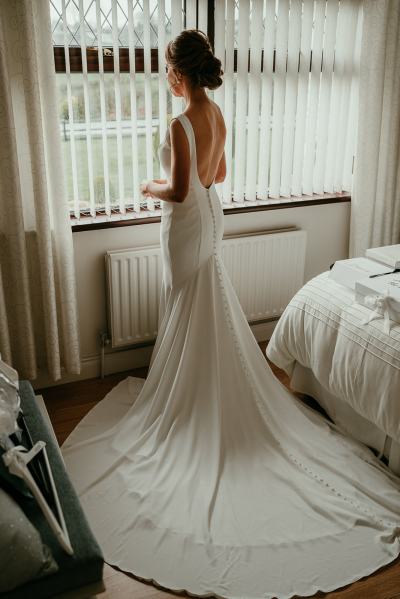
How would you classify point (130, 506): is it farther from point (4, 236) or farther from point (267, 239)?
point (267, 239)

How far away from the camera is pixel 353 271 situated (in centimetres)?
264

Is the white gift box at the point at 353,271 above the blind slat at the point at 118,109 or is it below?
below

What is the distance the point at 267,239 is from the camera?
3354mm

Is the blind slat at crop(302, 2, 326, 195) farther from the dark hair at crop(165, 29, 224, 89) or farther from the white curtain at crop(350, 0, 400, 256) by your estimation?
the dark hair at crop(165, 29, 224, 89)

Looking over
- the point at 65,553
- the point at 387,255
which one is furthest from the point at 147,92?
the point at 65,553

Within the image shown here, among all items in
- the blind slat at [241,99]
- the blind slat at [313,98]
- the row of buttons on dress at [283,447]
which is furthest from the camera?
the blind slat at [313,98]

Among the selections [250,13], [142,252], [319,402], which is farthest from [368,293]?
[250,13]

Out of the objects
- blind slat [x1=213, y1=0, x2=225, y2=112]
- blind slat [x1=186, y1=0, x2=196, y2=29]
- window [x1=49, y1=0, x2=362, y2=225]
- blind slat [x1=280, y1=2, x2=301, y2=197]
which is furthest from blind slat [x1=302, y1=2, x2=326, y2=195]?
blind slat [x1=186, y1=0, x2=196, y2=29]

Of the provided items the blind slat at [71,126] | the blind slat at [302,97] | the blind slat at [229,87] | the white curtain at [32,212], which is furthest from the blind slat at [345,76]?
the white curtain at [32,212]

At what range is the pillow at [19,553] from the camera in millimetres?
1364

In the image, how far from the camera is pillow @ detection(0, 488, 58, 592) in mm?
1364

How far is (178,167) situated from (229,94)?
35.1 inches

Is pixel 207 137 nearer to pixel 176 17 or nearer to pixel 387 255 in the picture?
pixel 176 17

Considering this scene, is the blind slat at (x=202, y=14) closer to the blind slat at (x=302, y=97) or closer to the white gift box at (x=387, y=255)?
the blind slat at (x=302, y=97)
